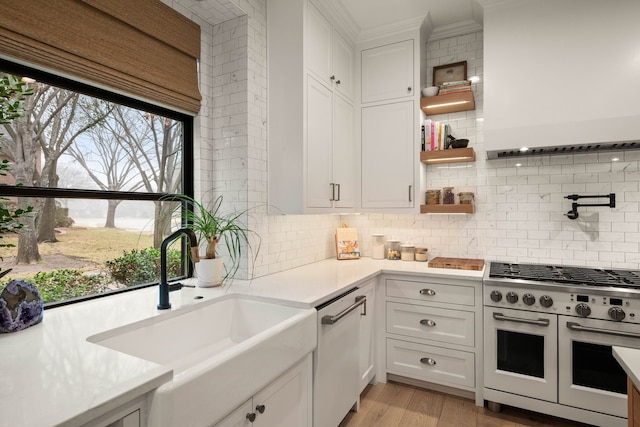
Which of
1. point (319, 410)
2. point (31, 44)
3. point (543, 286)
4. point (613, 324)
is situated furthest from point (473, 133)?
point (31, 44)

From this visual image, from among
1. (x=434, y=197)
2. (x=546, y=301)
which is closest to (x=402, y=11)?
(x=434, y=197)

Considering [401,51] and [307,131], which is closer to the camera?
[307,131]

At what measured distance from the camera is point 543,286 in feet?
7.38

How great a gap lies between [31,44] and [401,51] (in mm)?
2556

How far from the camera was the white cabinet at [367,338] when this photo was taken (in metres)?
2.51

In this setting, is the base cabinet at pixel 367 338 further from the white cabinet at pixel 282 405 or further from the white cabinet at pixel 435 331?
the white cabinet at pixel 282 405

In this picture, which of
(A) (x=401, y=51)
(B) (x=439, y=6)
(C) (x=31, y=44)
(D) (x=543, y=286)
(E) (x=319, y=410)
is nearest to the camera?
(C) (x=31, y=44)

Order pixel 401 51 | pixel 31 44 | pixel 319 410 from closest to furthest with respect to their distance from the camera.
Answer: pixel 31 44
pixel 319 410
pixel 401 51

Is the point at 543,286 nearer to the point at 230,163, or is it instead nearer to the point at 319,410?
the point at 319,410

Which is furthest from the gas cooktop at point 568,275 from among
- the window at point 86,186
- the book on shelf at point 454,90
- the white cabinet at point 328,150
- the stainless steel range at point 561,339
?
the window at point 86,186

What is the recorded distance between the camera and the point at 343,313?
2.07m

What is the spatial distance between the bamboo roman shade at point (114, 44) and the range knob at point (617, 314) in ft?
9.39

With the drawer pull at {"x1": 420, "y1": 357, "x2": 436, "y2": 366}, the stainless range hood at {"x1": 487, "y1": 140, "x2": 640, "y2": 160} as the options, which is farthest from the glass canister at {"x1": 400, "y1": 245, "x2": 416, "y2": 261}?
the stainless range hood at {"x1": 487, "y1": 140, "x2": 640, "y2": 160}

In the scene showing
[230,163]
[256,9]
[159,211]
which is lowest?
[159,211]
